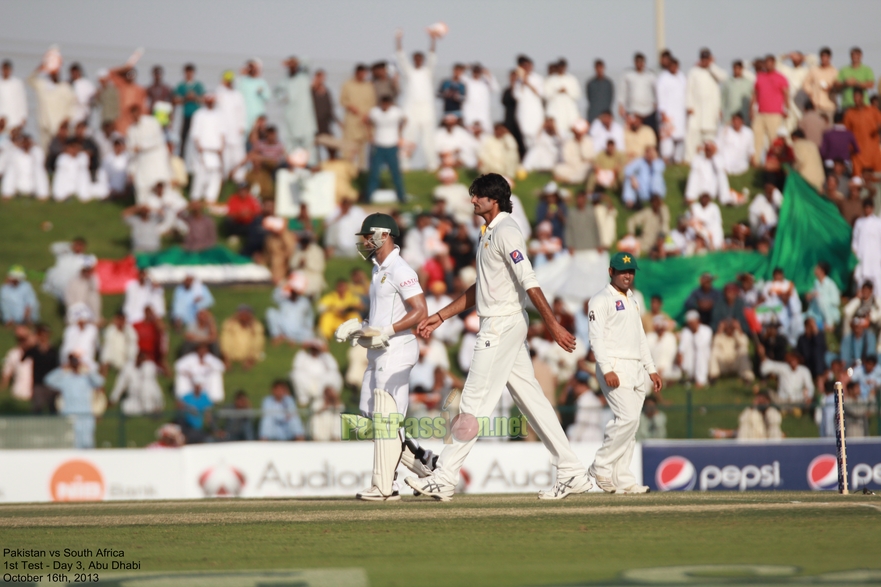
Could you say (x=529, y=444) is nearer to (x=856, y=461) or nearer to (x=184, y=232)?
(x=856, y=461)

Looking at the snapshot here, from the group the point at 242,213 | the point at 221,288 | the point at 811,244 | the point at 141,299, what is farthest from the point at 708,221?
the point at 141,299

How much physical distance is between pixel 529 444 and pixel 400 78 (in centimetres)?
1119

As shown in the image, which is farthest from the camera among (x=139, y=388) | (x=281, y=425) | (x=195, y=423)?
(x=139, y=388)

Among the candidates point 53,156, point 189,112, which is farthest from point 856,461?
point 53,156

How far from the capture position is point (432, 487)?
9109mm

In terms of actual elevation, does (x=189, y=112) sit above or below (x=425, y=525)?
above

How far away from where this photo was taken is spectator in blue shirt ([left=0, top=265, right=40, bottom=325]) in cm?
2288

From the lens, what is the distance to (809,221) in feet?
81.3

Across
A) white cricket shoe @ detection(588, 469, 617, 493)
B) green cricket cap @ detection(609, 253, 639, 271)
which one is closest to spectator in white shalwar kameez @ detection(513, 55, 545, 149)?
green cricket cap @ detection(609, 253, 639, 271)

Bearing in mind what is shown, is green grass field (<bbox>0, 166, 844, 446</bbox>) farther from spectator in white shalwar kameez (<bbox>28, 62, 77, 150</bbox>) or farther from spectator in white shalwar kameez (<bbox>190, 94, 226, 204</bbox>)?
spectator in white shalwar kameez (<bbox>28, 62, 77, 150</bbox>)

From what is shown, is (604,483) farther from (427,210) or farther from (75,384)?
(427,210)

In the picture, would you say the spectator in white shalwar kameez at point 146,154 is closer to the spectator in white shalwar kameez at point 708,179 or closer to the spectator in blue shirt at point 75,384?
the spectator in blue shirt at point 75,384

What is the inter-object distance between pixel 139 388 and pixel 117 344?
4.22 feet

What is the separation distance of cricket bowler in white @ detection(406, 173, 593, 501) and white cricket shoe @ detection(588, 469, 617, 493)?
3.28 feet
